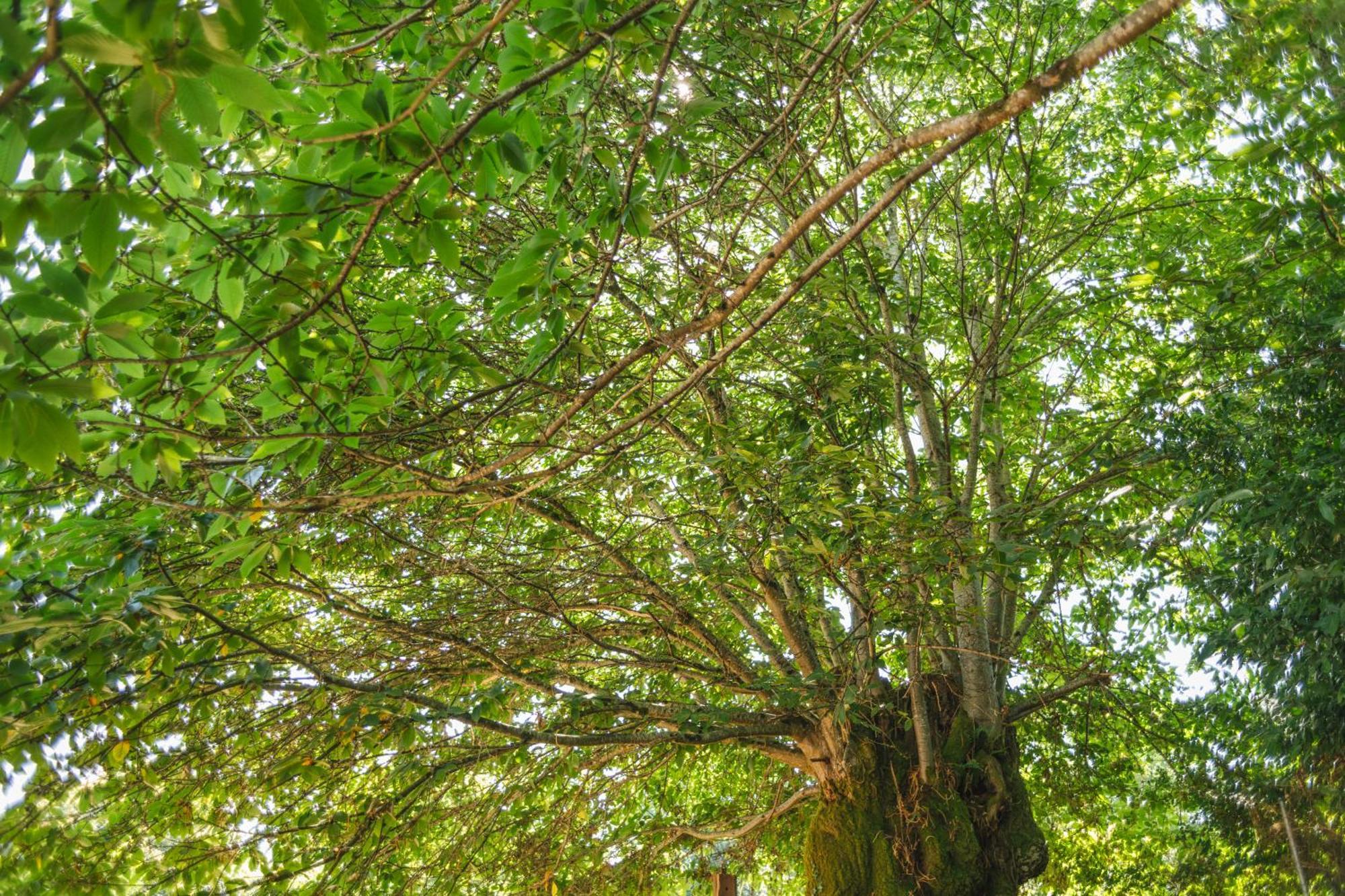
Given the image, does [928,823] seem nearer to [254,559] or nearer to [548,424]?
[548,424]

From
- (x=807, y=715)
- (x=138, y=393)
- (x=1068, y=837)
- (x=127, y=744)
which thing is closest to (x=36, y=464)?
(x=138, y=393)

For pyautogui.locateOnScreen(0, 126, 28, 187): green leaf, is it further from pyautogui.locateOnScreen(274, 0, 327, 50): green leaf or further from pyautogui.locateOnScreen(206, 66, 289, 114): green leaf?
pyautogui.locateOnScreen(274, 0, 327, 50): green leaf

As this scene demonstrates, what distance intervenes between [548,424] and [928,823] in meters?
3.55

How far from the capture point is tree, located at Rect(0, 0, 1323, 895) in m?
1.92

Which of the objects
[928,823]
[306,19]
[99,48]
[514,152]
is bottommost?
[928,823]

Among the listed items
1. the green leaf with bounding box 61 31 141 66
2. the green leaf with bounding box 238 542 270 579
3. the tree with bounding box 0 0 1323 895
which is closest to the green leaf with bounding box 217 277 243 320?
the tree with bounding box 0 0 1323 895

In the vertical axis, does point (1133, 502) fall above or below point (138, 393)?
above

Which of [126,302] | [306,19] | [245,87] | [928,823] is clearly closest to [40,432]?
[126,302]

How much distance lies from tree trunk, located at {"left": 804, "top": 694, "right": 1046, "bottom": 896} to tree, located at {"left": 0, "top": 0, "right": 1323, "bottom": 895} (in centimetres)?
2

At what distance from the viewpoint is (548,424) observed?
10.6 ft

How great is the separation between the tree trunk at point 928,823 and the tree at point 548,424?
1.0 inches

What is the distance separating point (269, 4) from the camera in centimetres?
300

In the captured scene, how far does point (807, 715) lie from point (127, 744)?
12.2 feet

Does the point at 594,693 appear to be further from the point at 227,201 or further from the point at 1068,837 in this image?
the point at 1068,837
